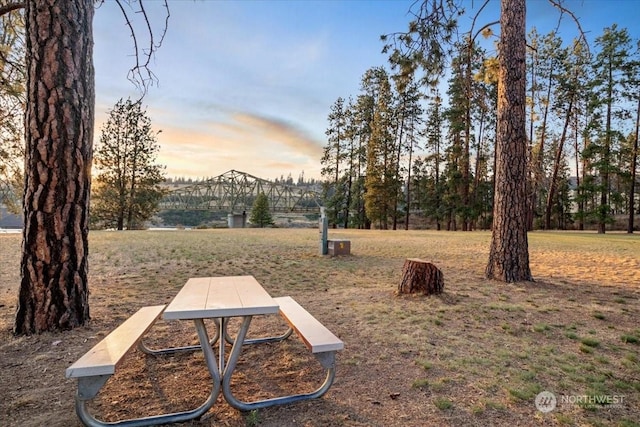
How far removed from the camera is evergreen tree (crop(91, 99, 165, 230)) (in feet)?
71.8

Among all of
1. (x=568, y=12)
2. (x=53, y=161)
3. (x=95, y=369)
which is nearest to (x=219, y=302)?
(x=95, y=369)

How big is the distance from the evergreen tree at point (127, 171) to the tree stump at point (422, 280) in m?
21.8

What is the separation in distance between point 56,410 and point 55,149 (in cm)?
194

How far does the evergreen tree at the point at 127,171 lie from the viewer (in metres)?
21.9

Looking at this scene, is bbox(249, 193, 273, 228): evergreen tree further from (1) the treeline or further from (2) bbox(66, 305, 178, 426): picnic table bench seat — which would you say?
(2) bbox(66, 305, 178, 426): picnic table bench seat

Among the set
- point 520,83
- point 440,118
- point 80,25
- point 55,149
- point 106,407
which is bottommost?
point 106,407

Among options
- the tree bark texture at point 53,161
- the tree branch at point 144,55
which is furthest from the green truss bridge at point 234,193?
the tree bark texture at point 53,161

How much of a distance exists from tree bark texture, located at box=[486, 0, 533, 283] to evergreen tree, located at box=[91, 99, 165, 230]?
868 inches

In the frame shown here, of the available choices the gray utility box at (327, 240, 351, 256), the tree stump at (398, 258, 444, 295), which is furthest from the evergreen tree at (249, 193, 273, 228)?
the tree stump at (398, 258, 444, 295)

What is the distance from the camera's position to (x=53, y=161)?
9.25 feet

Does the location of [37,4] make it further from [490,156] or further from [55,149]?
[490,156]

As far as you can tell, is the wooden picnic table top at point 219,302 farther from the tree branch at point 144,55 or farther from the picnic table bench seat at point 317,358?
the tree branch at point 144,55

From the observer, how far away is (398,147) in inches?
1069

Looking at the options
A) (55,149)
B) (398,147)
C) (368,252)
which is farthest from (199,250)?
(398,147)
